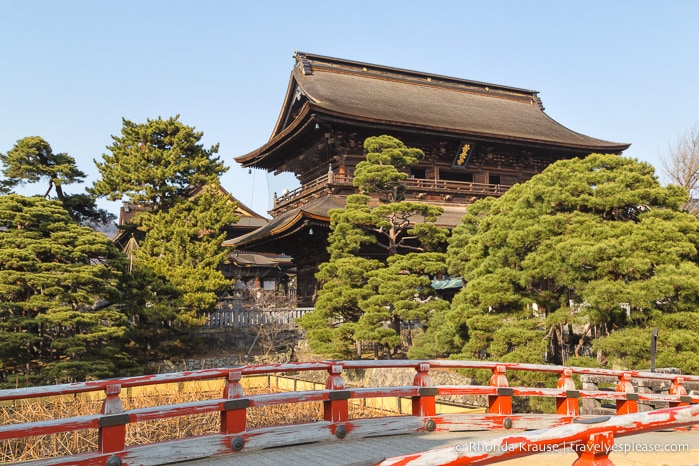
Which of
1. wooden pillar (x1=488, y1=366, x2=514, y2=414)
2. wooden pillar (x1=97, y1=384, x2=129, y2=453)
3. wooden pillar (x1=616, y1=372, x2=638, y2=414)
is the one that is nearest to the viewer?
wooden pillar (x1=97, y1=384, x2=129, y2=453)

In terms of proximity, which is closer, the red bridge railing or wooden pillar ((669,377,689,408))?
the red bridge railing

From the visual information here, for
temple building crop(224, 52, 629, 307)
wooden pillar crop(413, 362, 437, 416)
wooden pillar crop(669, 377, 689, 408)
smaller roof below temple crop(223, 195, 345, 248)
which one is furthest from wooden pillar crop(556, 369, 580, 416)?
temple building crop(224, 52, 629, 307)

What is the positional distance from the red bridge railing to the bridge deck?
0.12m

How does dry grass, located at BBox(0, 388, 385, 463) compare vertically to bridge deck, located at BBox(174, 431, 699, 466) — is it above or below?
below

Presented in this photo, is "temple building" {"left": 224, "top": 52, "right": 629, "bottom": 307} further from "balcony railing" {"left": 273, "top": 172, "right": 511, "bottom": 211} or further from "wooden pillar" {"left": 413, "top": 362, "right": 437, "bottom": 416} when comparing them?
"wooden pillar" {"left": 413, "top": 362, "right": 437, "bottom": 416}

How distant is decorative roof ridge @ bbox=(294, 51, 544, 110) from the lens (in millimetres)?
25828

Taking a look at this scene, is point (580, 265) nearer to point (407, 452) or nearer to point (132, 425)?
point (407, 452)

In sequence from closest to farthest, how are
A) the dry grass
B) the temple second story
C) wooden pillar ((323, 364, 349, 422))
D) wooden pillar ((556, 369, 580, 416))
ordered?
wooden pillar ((323, 364, 349, 422)), wooden pillar ((556, 369, 580, 416)), the dry grass, the temple second story

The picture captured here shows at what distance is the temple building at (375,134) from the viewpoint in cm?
2012

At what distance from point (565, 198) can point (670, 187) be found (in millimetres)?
2012

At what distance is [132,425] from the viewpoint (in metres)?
8.81

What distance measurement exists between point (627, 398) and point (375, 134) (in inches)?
599

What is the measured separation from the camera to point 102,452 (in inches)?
174

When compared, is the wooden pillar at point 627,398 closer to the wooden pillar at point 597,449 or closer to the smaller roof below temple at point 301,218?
the wooden pillar at point 597,449
